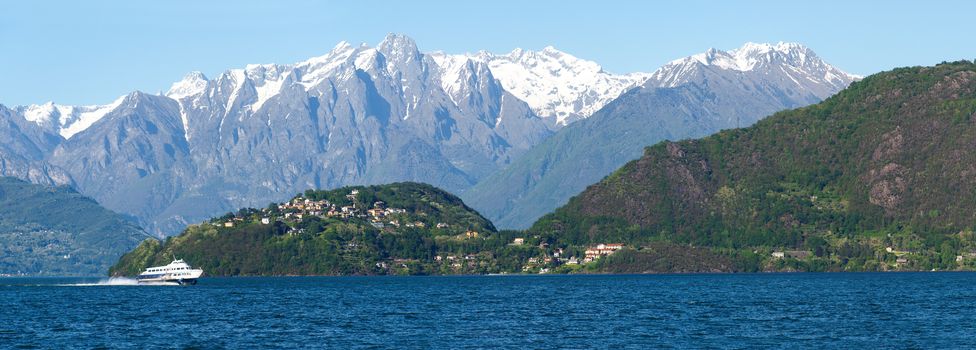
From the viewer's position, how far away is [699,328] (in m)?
168

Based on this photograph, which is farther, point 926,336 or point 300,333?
point 300,333

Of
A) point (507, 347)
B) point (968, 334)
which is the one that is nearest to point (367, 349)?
point (507, 347)

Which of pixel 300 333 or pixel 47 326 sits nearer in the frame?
pixel 300 333

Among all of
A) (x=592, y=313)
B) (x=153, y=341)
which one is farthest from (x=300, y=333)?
(x=592, y=313)

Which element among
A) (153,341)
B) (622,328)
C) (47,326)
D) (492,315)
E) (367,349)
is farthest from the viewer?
(492,315)

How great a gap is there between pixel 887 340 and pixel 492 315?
6075 centimetres

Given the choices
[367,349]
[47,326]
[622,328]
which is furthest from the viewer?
[47,326]

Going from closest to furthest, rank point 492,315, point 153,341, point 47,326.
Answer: point 153,341, point 47,326, point 492,315

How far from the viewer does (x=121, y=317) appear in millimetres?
199500

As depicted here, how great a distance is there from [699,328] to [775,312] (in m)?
28.5

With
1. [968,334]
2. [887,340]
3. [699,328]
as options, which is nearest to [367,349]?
[699,328]

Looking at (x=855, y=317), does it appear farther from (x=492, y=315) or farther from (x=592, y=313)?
(x=492, y=315)

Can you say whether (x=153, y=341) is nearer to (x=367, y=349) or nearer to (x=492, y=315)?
(x=367, y=349)

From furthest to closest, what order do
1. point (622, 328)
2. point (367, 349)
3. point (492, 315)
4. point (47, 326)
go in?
point (492, 315)
point (47, 326)
point (622, 328)
point (367, 349)
